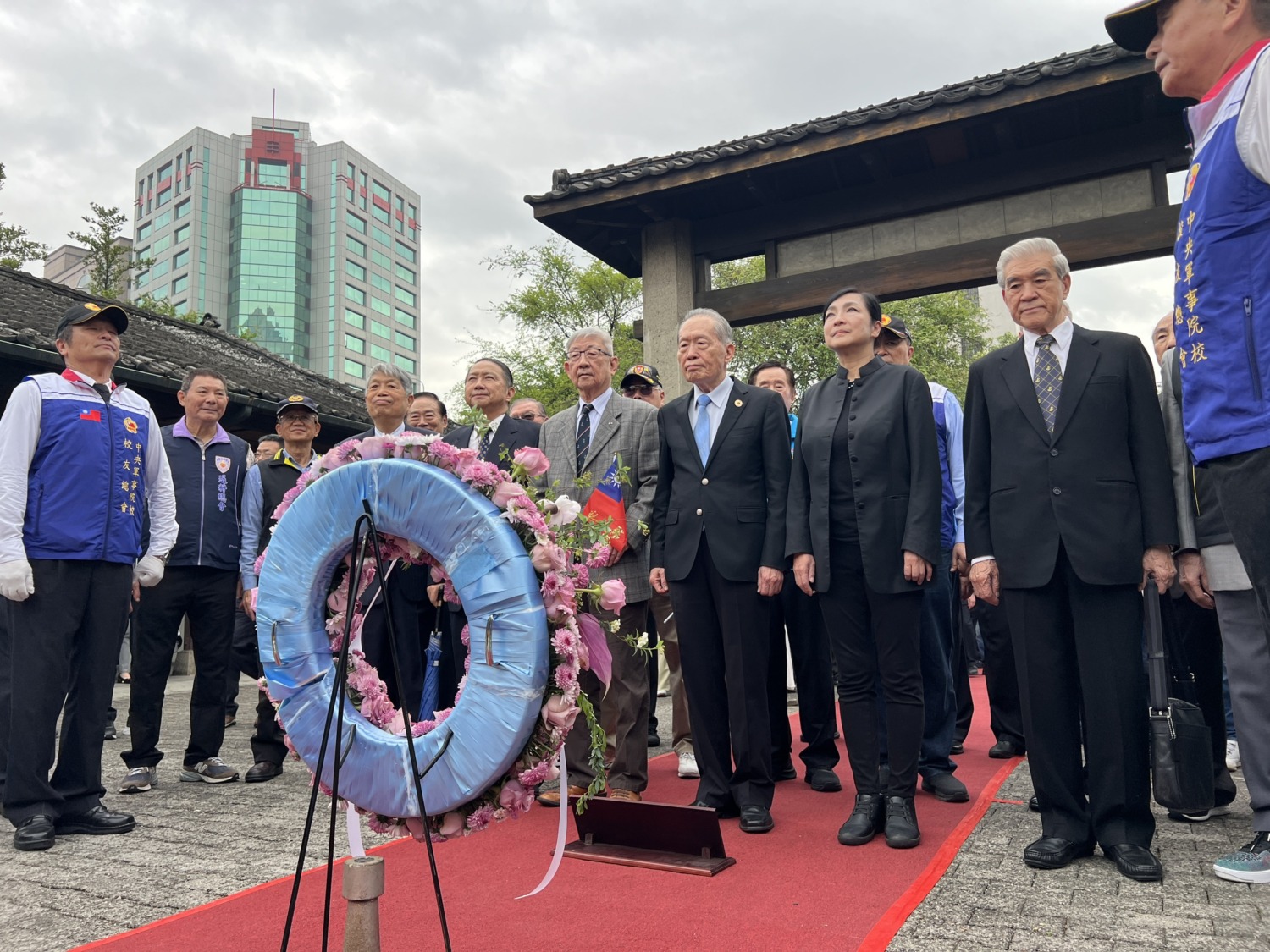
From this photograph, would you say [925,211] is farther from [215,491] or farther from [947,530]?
[215,491]

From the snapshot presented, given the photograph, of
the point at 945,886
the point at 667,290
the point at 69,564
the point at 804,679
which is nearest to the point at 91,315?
the point at 69,564

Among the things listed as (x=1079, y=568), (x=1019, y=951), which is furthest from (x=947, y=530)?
(x=1019, y=951)

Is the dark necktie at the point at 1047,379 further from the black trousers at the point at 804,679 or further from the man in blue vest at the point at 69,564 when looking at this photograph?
the man in blue vest at the point at 69,564

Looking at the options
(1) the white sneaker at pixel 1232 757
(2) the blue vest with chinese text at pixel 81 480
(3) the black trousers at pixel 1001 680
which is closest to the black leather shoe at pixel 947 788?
(3) the black trousers at pixel 1001 680

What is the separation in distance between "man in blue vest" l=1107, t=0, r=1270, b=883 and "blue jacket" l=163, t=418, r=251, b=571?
435 centimetres

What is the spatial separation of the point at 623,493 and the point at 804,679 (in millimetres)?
Answer: 1460

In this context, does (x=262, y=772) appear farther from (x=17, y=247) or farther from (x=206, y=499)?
(x=17, y=247)

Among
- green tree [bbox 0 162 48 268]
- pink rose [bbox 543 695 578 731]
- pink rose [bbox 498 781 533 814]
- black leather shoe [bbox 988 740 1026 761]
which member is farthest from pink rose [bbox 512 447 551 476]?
green tree [bbox 0 162 48 268]

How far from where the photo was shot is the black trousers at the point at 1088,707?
9.53ft

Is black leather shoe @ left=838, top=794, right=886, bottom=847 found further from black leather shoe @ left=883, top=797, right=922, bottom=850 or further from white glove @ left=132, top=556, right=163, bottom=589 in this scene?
white glove @ left=132, top=556, right=163, bottom=589

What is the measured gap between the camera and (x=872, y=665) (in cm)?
351

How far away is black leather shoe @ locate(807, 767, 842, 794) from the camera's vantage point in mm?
4188

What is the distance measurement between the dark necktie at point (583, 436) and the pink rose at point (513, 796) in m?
2.08

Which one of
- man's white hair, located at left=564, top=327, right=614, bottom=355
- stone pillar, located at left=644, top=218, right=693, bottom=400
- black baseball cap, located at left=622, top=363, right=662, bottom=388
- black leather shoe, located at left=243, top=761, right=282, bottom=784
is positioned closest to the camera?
man's white hair, located at left=564, top=327, right=614, bottom=355
